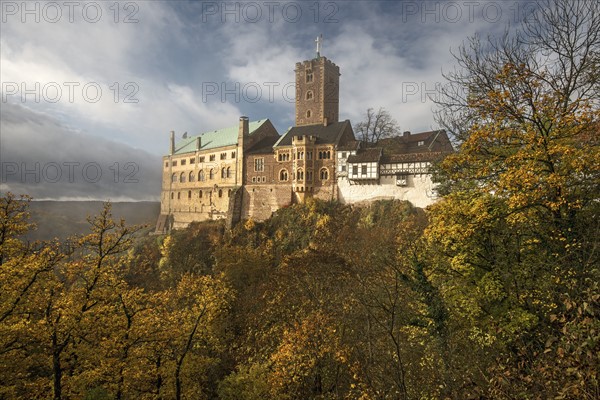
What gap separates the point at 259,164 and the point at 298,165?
7.56 m

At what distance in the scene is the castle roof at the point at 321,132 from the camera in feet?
164

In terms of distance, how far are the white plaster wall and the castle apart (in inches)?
4.3

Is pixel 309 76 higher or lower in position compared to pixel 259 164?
higher

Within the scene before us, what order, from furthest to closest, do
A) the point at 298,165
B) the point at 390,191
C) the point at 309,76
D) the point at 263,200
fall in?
the point at 309,76 → the point at 263,200 → the point at 298,165 → the point at 390,191

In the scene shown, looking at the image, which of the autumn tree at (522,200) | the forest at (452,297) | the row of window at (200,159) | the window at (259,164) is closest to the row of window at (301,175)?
the window at (259,164)

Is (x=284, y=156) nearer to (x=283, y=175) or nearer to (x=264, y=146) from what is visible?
(x=283, y=175)

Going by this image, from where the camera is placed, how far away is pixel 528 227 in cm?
1187

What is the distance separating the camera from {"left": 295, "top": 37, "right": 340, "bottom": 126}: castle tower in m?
58.2

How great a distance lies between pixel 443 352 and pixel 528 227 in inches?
187

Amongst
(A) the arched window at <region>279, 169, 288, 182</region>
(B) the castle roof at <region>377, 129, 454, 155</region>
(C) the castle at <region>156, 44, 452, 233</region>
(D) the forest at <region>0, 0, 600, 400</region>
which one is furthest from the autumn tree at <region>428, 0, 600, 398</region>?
(A) the arched window at <region>279, 169, 288, 182</region>

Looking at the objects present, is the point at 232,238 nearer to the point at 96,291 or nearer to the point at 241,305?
the point at 241,305

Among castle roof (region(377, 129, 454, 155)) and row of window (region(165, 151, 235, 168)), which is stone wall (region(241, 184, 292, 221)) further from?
castle roof (region(377, 129, 454, 155))

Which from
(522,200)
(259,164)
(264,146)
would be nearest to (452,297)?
(522,200)

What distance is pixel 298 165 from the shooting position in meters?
50.2
